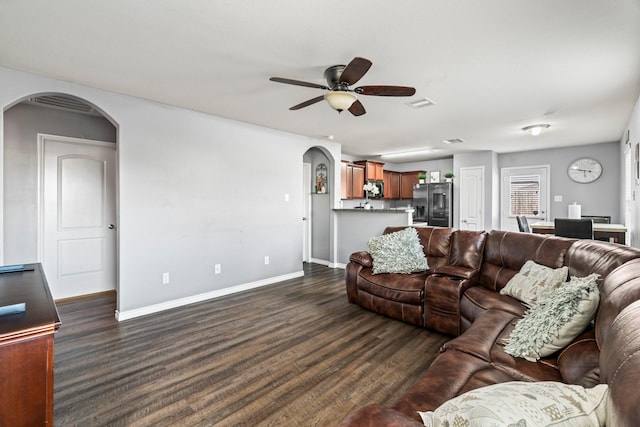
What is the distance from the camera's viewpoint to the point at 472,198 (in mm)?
7246

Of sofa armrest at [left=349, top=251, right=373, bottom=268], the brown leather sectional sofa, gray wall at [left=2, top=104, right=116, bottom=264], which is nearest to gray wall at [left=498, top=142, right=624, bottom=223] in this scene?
the brown leather sectional sofa

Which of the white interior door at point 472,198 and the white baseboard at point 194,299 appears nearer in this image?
the white baseboard at point 194,299

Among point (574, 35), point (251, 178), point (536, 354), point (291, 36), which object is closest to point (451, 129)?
point (574, 35)

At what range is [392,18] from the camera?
6.42 feet

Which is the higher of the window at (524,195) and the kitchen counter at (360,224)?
the window at (524,195)

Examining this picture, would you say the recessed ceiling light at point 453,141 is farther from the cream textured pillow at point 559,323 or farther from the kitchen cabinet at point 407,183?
the cream textured pillow at point 559,323

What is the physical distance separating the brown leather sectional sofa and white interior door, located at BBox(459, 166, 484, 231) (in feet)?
13.1

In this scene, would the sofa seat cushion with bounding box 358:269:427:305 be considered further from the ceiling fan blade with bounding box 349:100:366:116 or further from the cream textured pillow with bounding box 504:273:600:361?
the ceiling fan blade with bounding box 349:100:366:116

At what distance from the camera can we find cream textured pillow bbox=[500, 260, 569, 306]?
2365 millimetres

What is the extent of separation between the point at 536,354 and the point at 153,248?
12.2ft

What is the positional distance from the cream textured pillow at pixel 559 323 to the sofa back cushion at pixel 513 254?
3.42 ft

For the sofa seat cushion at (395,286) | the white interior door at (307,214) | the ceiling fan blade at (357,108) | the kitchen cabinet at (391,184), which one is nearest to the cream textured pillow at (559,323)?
the sofa seat cushion at (395,286)

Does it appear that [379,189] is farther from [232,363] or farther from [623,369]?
[623,369]

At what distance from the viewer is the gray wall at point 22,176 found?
3555mm
